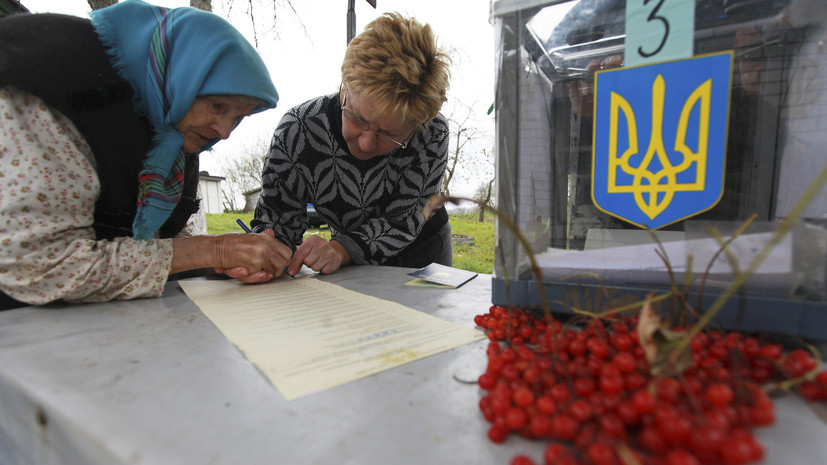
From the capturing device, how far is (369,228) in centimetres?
148

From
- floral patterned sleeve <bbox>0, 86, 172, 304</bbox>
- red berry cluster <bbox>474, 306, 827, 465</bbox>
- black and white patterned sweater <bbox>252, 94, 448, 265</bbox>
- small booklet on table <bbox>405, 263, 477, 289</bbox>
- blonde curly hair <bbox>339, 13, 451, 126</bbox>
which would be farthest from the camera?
black and white patterned sweater <bbox>252, 94, 448, 265</bbox>

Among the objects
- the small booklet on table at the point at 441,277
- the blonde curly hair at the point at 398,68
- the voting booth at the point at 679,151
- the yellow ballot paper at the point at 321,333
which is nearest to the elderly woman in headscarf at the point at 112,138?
the yellow ballot paper at the point at 321,333

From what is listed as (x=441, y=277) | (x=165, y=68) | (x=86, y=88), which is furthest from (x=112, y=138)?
(x=441, y=277)

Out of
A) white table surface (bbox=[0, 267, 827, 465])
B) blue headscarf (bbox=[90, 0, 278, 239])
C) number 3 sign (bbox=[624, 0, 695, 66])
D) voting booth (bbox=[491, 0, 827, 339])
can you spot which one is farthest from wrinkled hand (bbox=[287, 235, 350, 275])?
number 3 sign (bbox=[624, 0, 695, 66])

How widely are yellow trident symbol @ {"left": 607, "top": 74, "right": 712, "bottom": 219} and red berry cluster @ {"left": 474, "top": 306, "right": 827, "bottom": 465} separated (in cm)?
21

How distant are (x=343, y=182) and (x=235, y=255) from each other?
1.86ft

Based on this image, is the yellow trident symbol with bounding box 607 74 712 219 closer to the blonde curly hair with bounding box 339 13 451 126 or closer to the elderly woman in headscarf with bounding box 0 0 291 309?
the blonde curly hair with bounding box 339 13 451 126

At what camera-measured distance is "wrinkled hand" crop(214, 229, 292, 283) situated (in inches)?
40.7

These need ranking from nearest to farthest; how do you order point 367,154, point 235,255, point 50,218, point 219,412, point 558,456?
point 558,456 < point 219,412 < point 50,218 < point 235,255 < point 367,154

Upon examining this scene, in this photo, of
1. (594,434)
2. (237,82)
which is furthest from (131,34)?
(594,434)

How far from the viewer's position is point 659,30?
1.77ft

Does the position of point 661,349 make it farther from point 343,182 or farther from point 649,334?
point 343,182

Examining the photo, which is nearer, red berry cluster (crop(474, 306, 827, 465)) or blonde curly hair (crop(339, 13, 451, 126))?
red berry cluster (crop(474, 306, 827, 465))

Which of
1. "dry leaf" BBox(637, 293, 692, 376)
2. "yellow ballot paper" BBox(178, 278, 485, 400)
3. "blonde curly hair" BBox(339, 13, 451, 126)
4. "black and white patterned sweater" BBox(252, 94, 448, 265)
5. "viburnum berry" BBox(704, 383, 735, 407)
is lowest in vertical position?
"yellow ballot paper" BBox(178, 278, 485, 400)
